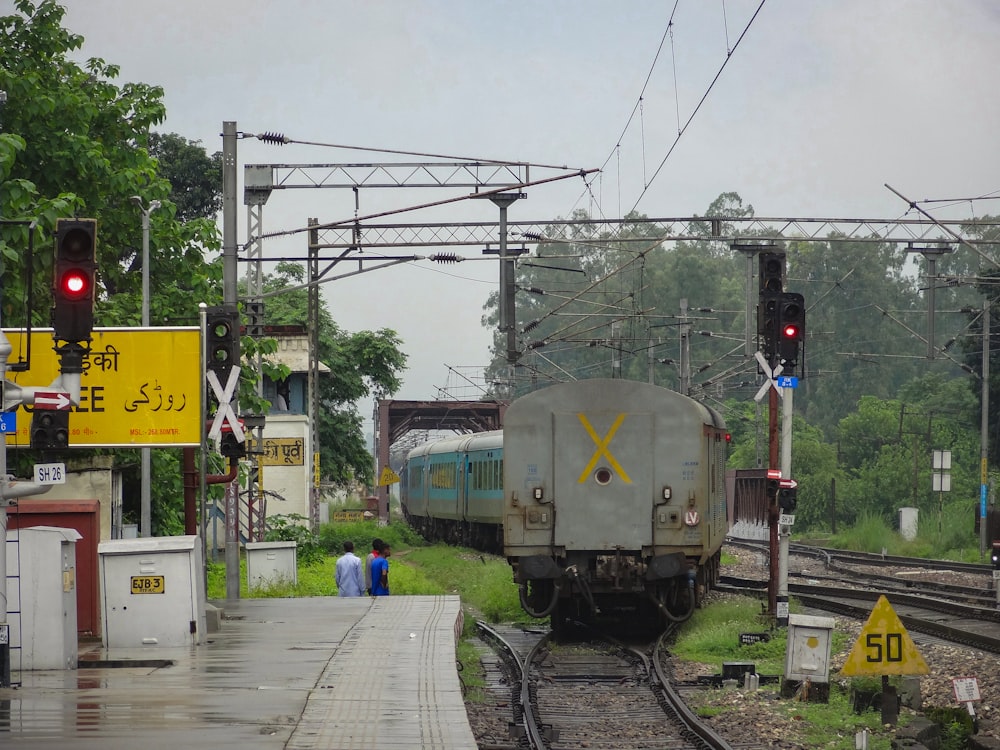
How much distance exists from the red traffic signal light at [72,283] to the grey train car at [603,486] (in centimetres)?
744

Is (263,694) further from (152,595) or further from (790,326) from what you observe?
(790,326)

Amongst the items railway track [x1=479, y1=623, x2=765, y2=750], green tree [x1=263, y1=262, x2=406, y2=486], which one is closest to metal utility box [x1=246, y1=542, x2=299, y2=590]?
railway track [x1=479, y1=623, x2=765, y2=750]

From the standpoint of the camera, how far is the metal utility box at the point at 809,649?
13.9 metres

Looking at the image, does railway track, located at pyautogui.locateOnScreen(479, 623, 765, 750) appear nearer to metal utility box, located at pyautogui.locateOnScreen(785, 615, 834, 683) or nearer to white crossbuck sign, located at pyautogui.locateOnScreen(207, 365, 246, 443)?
metal utility box, located at pyautogui.locateOnScreen(785, 615, 834, 683)

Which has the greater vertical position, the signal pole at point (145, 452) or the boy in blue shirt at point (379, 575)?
the signal pole at point (145, 452)

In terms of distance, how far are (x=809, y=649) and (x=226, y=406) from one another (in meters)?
8.02

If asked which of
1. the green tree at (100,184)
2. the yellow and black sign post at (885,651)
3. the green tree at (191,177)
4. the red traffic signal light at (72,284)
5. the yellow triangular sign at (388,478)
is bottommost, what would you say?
the yellow and black sign post at (885,651)

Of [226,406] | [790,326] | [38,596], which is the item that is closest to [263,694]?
[38,596]

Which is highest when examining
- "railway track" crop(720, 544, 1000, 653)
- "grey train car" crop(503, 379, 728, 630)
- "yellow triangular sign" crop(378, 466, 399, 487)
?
"grey train car" crop(503, 379, 728, 630)

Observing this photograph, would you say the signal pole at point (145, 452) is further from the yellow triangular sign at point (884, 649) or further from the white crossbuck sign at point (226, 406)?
the yellow triangular sign at point (884, 649)

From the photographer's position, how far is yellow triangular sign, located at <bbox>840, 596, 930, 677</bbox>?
40.4 feet

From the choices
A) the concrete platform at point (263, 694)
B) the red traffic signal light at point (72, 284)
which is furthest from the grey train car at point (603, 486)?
the red traffic signal light at point (72, 284)

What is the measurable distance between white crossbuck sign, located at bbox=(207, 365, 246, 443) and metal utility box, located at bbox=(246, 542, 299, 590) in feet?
26.6

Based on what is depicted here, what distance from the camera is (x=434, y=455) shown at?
4578 centimetres
